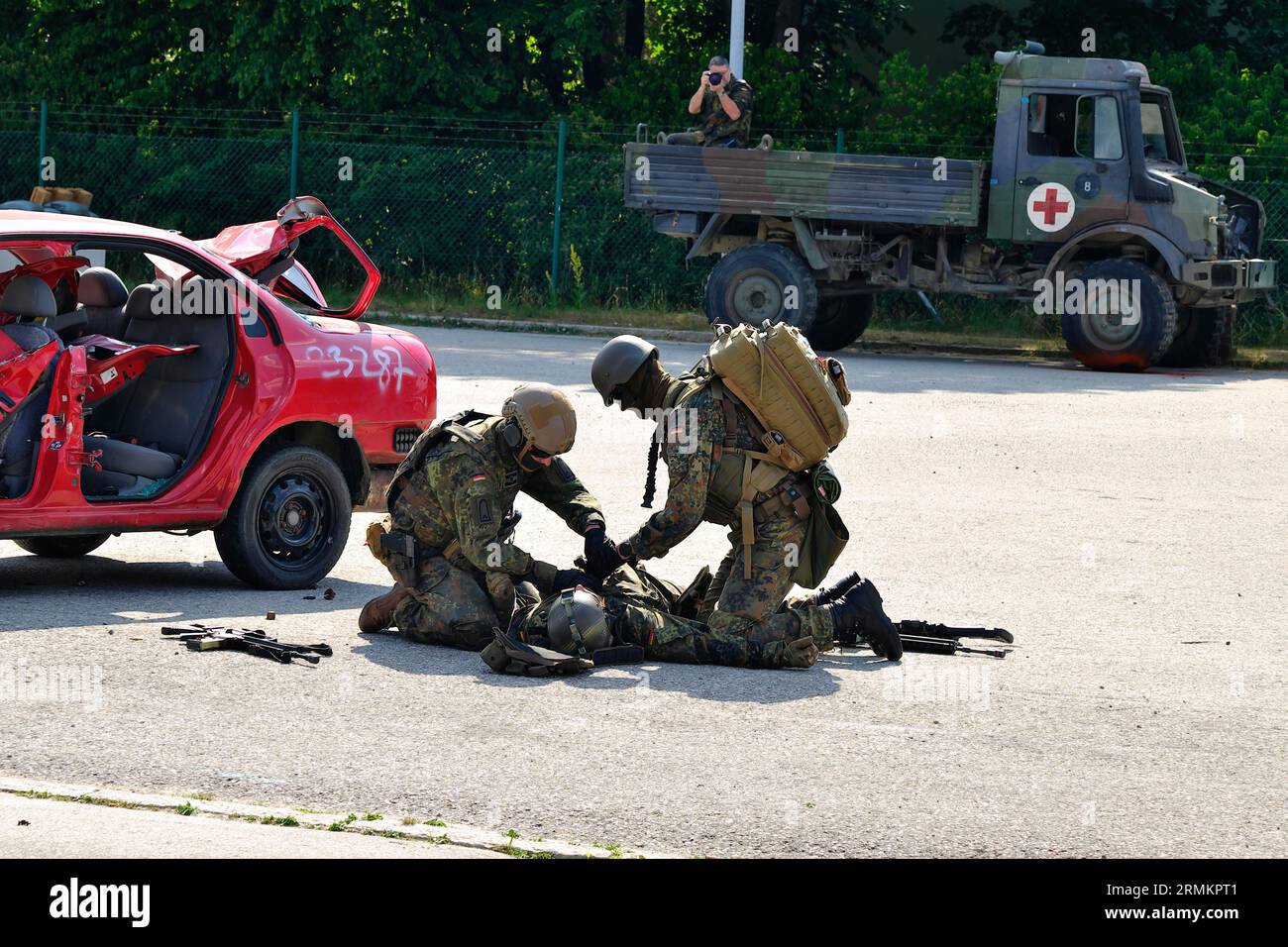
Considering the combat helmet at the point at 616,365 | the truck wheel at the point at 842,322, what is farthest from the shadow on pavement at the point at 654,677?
the truck wheel at the point at 842,322

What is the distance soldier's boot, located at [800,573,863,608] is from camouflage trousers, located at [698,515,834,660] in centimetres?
7

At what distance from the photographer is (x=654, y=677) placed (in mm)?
7070

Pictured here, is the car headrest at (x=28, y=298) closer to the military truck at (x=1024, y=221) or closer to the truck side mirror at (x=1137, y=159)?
the military truck at (x=1024, y=221)

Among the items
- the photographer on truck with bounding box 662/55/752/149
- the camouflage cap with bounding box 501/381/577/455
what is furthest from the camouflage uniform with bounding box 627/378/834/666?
the photographer on truck with bounding box 662/55/752/149

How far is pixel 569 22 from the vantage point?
86.2 feet

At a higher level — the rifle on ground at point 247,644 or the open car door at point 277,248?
the open car door at point 277,248

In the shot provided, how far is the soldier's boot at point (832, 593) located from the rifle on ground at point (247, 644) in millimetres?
1899

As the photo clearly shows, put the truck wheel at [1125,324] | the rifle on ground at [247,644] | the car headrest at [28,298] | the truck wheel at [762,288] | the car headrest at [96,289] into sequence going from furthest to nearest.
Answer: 1. the truck wheel at [762,288]
2. the truck wheel at [1125,324]
3. the car headrest at [96,289]
4. the car headrest at [28,298]
5. the rifle on ground at [247,644]

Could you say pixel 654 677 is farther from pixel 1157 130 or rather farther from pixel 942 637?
pixel 1157 130

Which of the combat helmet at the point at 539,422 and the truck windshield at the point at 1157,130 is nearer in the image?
the combat helmet at the point at 539,422

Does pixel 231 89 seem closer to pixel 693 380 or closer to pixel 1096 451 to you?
pixel 1096 451

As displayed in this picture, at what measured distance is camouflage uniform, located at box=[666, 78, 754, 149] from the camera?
21562mm

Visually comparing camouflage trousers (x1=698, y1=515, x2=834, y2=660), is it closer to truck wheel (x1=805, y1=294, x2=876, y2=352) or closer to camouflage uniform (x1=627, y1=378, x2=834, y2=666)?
camouflage uniform (x1=627, y1=378, x2=834, y2=666)

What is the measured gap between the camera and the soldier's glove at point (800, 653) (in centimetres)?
724
